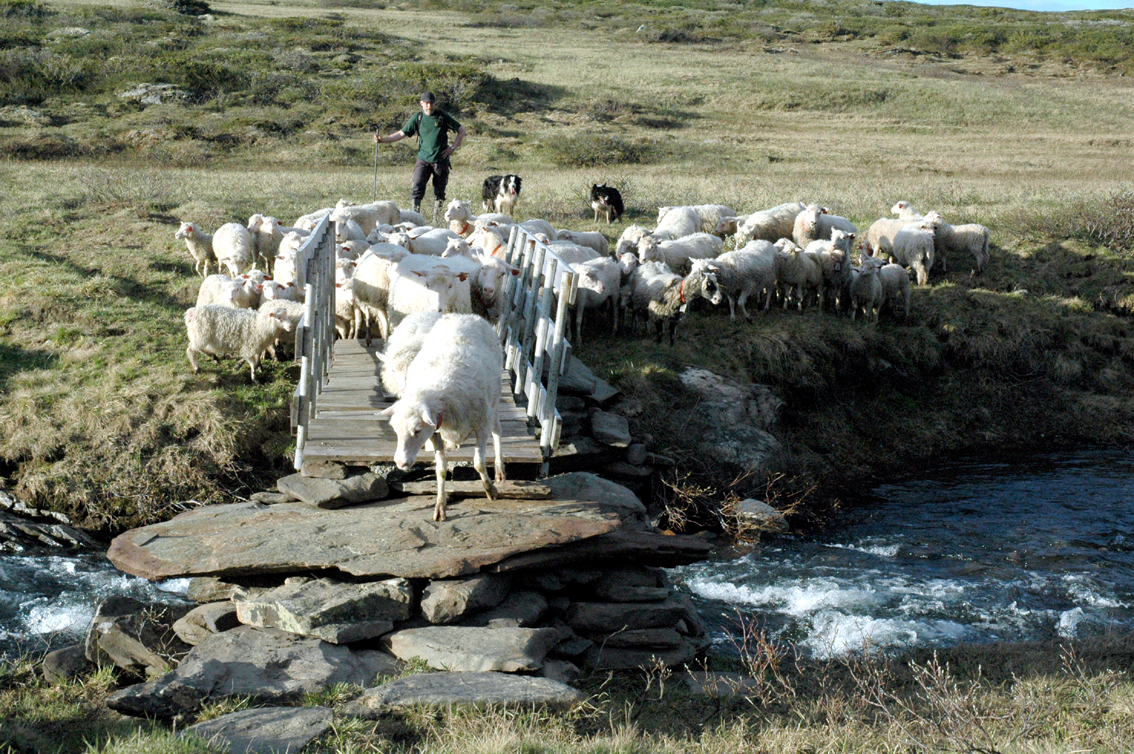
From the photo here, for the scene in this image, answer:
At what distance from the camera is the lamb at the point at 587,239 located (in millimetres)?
15062

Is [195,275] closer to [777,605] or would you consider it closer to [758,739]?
[777,605]

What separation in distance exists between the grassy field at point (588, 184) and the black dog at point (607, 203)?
0.53 m

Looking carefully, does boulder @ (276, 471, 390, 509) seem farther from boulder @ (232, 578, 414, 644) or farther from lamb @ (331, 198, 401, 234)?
lamb @ (331, 198, 401, 234)

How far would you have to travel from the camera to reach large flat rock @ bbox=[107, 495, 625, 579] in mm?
6961

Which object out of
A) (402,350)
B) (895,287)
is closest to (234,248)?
(402,350)

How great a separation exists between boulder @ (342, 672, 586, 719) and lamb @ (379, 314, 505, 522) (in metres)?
1.67

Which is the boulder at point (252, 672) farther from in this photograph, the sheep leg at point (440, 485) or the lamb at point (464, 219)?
the lamb at point (464, 219)

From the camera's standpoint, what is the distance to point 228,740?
4930 millimetres

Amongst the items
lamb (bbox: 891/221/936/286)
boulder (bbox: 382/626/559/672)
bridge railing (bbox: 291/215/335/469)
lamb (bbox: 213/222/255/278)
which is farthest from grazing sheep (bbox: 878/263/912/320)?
boulder (bbox: 382/626/559/672)

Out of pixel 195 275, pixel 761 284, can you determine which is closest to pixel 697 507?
→ pixel 761 284

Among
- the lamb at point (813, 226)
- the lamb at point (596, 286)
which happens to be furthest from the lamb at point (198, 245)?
the lamb at point (813, 226)

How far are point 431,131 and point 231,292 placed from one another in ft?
18.1

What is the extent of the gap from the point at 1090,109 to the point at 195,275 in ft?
137

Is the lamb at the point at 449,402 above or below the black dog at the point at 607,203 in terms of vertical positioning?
below
